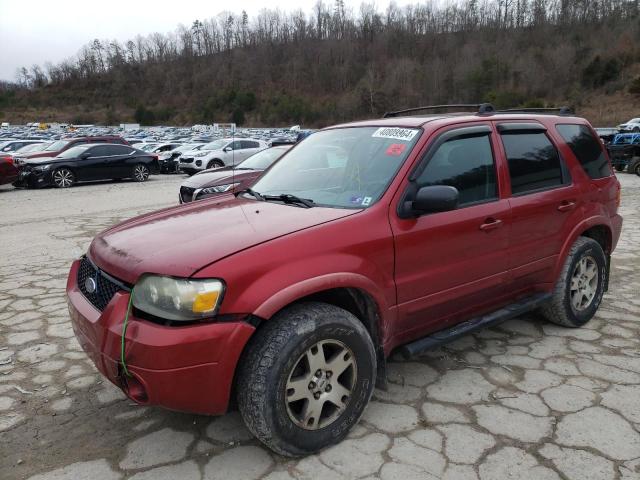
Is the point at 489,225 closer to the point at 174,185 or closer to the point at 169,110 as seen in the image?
the point at 174,185

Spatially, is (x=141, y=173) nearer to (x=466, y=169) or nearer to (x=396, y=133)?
(x=396, y=133)

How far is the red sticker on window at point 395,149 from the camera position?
324 centimetres

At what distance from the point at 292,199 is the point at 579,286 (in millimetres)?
2616

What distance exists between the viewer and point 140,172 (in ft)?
60.3

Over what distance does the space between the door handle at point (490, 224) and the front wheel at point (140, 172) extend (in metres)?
16.8

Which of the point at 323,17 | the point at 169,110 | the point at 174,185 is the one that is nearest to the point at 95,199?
the point at 174,185

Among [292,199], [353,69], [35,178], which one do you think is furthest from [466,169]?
[353,69]

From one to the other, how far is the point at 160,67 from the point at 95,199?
12410 cm

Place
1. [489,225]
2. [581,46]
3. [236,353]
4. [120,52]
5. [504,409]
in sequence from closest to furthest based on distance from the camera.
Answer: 1. [236,353]
2. [504,409]
3. [489,225]
4. [581,46]
5. [120,52]

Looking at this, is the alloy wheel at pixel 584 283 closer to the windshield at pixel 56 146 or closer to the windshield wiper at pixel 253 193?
the windshield wiper at pixel 253 193

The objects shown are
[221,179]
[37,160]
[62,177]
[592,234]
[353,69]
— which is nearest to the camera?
[592,234]

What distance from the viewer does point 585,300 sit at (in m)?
4.40

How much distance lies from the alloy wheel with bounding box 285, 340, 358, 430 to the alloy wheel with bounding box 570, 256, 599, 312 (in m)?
2.38

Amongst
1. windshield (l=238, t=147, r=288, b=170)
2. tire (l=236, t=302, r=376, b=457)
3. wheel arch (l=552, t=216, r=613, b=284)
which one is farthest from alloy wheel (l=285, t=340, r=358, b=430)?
windshield (l=238, t=147, r=288, b=170)
